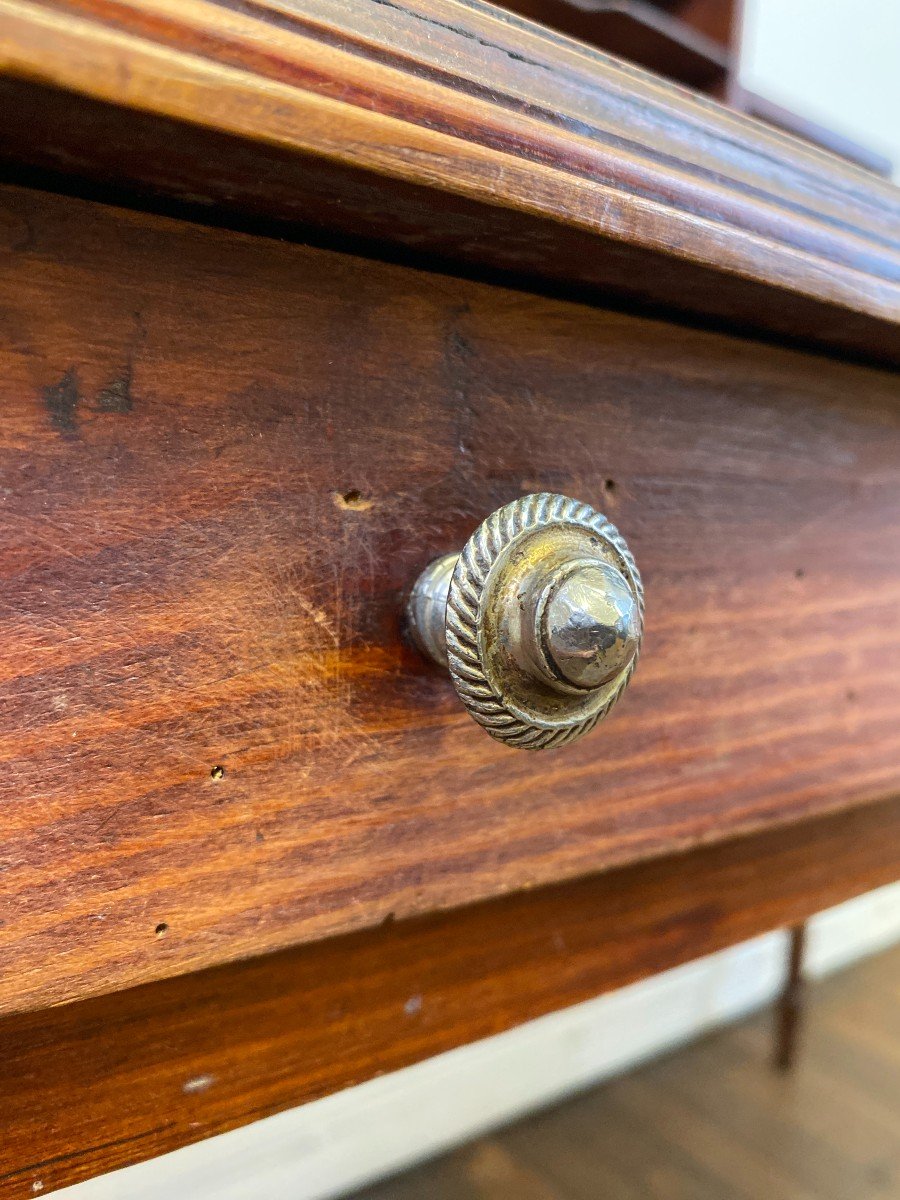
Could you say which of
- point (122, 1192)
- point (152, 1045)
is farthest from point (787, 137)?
point (122, 1192)

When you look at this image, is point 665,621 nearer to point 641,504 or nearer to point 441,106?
point 641,504

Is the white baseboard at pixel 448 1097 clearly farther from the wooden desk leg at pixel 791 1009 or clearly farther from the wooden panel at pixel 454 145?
the wooden panel at pixel 454 145

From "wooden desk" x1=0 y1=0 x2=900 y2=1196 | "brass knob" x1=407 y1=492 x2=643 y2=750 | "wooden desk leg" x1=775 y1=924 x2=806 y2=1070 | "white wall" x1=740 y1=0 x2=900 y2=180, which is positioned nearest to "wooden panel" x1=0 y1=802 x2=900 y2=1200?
"wooden desk" x1=0 y1=0 x2=900 y2=1196

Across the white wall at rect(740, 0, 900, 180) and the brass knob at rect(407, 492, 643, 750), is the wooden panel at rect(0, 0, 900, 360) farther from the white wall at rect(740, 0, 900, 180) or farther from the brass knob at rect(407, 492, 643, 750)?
the white wall at rect(740, 0, 900, 180)

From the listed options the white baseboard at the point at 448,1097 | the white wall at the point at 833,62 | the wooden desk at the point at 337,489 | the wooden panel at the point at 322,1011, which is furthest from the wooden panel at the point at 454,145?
the white wall at the point at 833,62

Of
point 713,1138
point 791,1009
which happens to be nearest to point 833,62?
point 791,1009

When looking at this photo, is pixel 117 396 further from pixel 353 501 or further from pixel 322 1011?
pixel 322 1011
